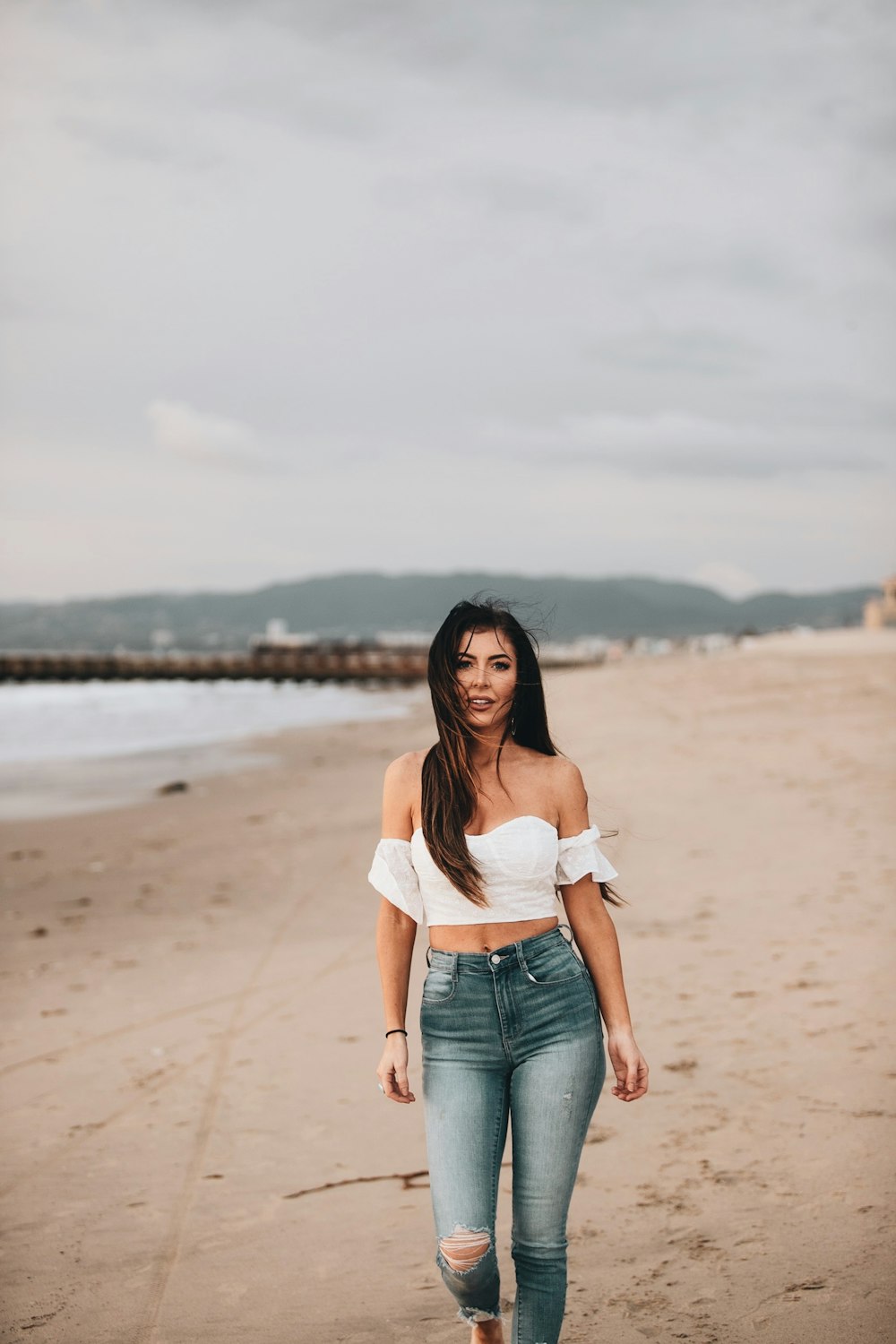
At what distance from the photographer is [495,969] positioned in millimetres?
2469

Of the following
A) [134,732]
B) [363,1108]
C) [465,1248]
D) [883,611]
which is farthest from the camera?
[883,611]

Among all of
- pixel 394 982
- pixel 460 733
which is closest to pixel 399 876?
pixel 394 982

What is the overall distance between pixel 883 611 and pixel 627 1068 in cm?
5708

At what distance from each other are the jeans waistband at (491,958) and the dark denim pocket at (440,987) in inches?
0.5

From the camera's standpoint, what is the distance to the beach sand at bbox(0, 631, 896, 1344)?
324 cm

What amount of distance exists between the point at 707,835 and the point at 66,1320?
6.91m

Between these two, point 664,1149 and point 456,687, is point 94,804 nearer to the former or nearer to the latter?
point 664,1149

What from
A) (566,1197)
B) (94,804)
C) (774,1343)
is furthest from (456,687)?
(94,804)

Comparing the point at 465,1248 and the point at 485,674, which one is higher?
the point at 485,674

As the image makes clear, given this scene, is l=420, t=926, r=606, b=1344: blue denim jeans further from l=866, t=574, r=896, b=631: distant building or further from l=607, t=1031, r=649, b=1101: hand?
l=866, t=574, r=896, b=631: distant building

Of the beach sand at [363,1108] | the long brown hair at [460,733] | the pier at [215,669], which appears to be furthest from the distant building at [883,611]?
the long brown hair at [460,733]

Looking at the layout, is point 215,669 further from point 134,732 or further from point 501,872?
point 501,872

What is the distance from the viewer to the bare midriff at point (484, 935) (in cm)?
252

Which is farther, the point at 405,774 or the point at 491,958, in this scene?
the point at 405,774
